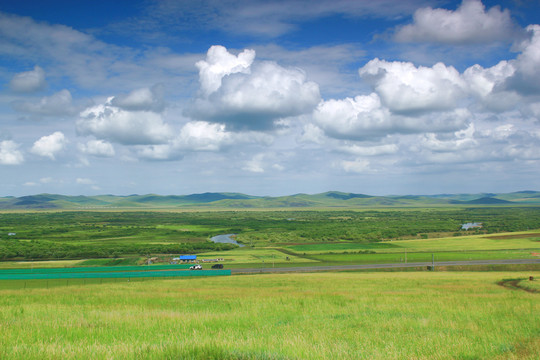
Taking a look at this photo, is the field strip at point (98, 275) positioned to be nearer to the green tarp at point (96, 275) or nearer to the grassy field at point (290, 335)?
the green tarp at point (96, 275)

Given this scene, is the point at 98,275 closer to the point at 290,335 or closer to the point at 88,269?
the point at 88,269

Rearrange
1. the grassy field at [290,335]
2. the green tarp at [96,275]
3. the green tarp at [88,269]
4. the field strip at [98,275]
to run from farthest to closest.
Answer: the green tarp at [88,269]
the green tarp at [96,275]
the field strip at [98,275]
the grassy field at [290,335]

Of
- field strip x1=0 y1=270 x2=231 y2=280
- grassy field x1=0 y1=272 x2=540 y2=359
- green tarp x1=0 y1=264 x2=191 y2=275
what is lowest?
green tarp x1=0 y1=264 x2=191 y2=275

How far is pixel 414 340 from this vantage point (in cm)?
1058

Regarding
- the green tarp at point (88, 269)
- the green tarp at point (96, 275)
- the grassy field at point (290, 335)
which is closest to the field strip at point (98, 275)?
the green tarp at point (96, 275)

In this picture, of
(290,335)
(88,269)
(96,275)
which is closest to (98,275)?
(96,275)

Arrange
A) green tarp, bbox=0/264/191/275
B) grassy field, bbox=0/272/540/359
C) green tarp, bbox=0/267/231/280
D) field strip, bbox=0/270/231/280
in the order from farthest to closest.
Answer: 1. green tarp, bbox=0/264/191/275
2. green tarp, bbox=0/267/231/280
3. field strip, bbox=0/270/231/280
4. grassy field, bbox=0/272/540/359

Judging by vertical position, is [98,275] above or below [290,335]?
below

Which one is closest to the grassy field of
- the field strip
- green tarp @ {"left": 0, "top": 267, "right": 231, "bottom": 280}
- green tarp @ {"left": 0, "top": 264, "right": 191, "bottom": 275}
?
the field strip

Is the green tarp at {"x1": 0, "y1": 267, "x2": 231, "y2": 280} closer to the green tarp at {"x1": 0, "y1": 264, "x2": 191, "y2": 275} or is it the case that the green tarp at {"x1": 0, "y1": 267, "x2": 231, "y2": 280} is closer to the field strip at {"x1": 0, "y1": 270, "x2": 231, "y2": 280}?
the field strip at {"x1": 0, "y1": 270, "x2": 231, "y2": 280}

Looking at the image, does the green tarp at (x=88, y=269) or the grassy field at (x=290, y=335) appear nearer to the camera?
the grassy field at (x=290, y=335)

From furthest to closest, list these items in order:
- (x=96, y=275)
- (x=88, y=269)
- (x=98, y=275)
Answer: (x=88, y=269), (x=98, y=275), (x=96, y=275)

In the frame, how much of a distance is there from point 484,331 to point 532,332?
1.44 meters

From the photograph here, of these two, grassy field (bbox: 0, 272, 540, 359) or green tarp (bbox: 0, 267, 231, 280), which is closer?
grassy field (bbox: 0, 272, 540, 359)
